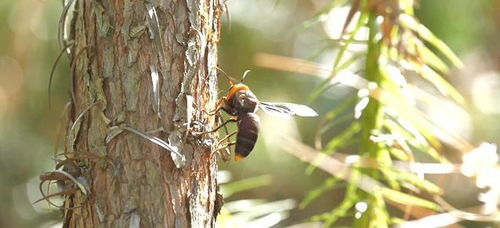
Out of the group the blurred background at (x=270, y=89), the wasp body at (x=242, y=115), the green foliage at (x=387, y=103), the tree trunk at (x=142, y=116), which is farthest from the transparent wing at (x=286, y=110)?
the blurred background at (x=270, y=89)

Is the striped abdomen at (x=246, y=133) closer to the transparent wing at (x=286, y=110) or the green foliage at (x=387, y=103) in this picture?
the transparent wing at (x=286, y=110)

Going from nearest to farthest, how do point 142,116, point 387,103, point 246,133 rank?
point 142,116
point 246,133
point 387,103

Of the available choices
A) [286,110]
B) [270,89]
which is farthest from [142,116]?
[270,89]

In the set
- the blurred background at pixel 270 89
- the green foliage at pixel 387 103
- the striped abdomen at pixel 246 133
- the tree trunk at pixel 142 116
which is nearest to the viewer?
the tree trunk at pixel 142 116

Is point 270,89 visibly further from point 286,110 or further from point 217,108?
point 217,108

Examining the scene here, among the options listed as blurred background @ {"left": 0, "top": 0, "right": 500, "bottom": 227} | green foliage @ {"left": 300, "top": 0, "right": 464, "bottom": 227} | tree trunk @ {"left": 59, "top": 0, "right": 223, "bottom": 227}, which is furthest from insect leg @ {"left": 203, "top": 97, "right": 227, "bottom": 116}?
blurred background @ {"left": 0, "top": 0, "right": 500, "bottom": 227}

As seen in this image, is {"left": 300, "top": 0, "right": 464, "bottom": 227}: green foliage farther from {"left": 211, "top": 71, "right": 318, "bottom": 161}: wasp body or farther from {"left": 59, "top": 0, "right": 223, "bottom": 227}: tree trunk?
{"left": 59, "top": 0, "right": 223, "bottom": 227}: tree trunk

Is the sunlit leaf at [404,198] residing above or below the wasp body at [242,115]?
below
